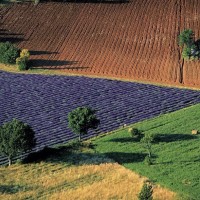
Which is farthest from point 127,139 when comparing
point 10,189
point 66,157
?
point 10,189

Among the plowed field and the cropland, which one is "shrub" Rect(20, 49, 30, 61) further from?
the plowed field

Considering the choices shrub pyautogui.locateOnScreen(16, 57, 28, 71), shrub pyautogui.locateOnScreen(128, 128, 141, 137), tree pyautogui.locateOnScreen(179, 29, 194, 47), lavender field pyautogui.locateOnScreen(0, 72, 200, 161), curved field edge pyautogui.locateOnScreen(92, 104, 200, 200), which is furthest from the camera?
tree pyautogui.locateOnScreen(179, 29, 194, 47)

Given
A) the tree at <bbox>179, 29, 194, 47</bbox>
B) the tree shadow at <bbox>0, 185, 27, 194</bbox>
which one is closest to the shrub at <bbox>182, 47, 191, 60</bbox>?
the tree at <bbox>179, 29, 194, 47</bbox>

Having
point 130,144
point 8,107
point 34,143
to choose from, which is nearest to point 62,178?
point 34,143

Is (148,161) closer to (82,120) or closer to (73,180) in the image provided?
(73,180)

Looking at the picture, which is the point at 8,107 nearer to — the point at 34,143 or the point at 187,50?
the point at 34,143

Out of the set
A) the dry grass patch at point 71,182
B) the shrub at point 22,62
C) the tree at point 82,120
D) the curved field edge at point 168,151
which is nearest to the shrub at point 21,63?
the shrub at point 22,62
